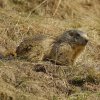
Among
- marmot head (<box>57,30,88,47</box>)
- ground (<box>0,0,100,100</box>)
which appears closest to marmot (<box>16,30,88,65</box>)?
marmot head (<box>57,30,88,47</box>)

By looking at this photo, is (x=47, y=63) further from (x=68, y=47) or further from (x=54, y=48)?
(x=68, y=47)

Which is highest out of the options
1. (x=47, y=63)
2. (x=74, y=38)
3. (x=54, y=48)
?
(x=74, y=38)

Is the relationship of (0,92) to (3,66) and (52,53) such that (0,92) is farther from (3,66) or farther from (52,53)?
(52,53)

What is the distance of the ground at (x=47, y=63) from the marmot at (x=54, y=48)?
0.50 feet

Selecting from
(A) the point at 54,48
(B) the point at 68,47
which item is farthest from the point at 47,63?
(B) the point at 68,47

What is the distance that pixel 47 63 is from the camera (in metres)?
6.93

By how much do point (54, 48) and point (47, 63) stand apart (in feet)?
1.51

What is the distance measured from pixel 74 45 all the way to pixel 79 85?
1001 mm

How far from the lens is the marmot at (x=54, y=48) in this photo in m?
7.25

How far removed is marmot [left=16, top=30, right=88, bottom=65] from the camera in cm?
725

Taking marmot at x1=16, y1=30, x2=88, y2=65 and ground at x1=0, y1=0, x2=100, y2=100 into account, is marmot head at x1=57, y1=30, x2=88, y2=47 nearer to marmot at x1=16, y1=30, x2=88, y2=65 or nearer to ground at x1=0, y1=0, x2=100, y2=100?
marmot at x1=16, y1=30, x2=88, y2=65

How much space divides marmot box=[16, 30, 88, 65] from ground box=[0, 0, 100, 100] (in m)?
0.15

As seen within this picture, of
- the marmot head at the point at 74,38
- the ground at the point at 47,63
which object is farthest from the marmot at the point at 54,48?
the ground at the point at 47,63

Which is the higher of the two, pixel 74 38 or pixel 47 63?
pixel 74 38
